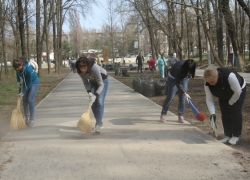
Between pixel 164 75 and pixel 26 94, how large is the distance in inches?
620

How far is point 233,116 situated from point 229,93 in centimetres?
40

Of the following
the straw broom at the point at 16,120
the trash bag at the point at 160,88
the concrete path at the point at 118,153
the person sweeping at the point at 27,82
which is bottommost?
the concrete path at the point at 118,153

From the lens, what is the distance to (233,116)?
5.33m

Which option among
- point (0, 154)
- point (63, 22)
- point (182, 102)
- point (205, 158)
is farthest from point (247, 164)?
point (63, 22)

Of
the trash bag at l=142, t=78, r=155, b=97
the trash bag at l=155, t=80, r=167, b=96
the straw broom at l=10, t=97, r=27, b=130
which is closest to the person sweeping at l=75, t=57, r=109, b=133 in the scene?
the straw broom at l=10, t=97, r=27, b=130

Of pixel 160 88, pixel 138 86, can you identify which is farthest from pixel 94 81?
pixel 138 86

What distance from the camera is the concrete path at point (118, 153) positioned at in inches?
165

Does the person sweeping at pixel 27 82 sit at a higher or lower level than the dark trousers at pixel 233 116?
higher

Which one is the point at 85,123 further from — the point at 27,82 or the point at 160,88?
the point at 160,88

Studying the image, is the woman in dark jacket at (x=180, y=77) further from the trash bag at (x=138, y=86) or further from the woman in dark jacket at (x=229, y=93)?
the trash bag at (x=138, y=86)

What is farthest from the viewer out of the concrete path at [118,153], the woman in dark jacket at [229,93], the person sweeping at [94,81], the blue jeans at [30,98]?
the blue jeans at [30,98]

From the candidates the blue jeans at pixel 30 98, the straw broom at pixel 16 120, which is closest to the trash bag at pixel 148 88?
the blue jeans at pixel 30 98

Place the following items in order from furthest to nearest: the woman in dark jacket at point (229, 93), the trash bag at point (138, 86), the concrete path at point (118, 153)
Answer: the trash bag at point (138, 86) < the woman in dark jacket at point (229, 93) < the concrete path at point (118, 153)

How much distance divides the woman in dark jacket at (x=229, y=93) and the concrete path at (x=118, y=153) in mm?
343
